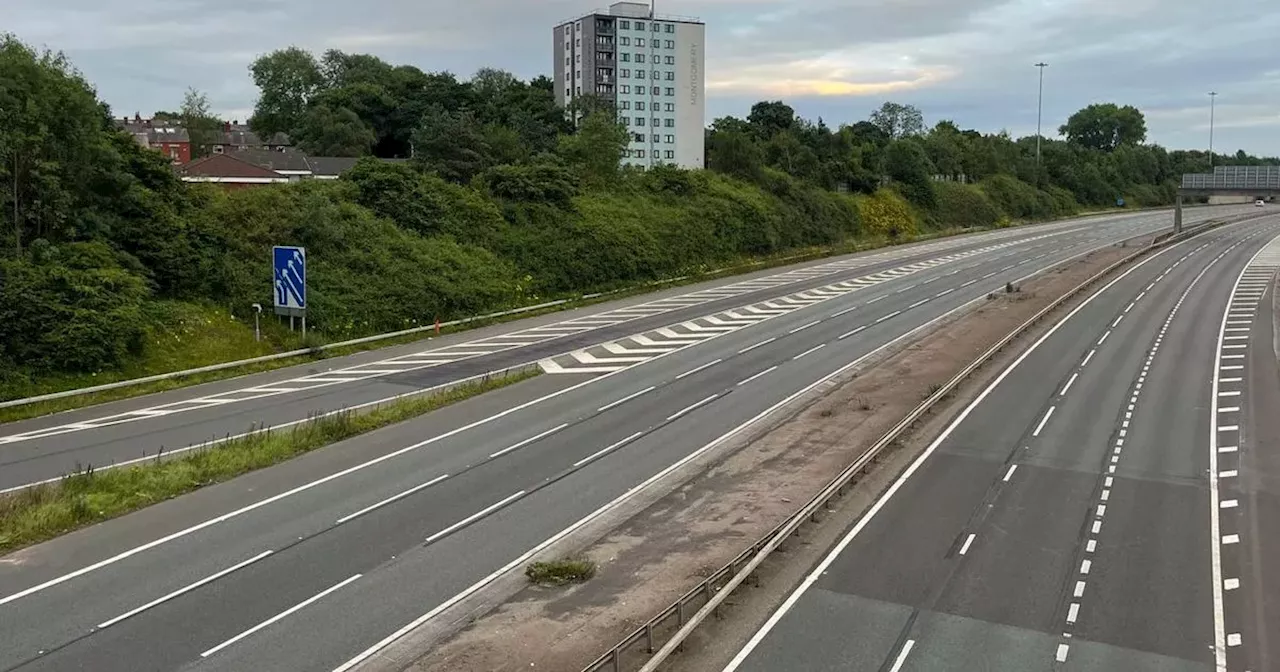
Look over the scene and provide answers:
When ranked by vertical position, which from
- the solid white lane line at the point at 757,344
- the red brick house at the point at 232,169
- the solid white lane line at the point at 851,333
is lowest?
the solid white lane line at the point at 757,344

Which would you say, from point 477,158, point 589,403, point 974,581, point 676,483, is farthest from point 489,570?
point 477,158

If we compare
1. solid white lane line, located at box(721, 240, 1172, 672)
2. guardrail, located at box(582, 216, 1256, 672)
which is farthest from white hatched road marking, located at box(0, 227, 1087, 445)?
guardrail, located at box(582, 216, 1256, 672)

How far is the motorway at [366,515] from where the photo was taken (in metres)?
14.2

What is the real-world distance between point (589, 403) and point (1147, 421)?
16.6 metres

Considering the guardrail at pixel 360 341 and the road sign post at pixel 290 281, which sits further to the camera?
the road sign post at pixel 290 281

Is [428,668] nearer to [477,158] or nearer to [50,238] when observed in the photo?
[50,238]

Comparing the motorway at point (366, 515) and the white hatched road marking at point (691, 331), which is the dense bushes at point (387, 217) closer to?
the motorway at point (366, 515)

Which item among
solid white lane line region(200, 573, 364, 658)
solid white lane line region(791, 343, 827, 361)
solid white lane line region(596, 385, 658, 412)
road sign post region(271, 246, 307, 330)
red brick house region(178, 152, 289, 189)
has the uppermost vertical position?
red brick house region(178, 152, 289, 189)

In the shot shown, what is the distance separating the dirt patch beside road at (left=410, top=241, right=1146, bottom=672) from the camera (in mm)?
13688

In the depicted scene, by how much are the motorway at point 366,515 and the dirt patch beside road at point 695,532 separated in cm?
134

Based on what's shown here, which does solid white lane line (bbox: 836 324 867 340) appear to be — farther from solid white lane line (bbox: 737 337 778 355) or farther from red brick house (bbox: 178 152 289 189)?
red brick house (bbox: 178 152 289 189)

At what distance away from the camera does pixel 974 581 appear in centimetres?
1639

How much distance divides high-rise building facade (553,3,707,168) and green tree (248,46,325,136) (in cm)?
4035

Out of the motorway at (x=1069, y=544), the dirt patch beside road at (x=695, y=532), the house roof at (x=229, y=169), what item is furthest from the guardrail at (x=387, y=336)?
the house roof at (x=229, y=169)
